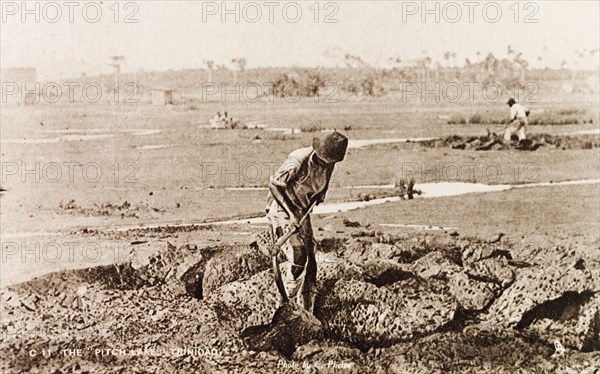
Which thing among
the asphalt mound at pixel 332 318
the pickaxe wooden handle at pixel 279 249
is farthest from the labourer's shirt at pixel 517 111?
the pickaxe wooden handle at pixel 279 249

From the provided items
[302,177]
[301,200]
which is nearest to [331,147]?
[302,177]

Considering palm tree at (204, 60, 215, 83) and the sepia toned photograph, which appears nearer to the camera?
the sepia toned photograph

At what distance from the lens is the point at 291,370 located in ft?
14.5

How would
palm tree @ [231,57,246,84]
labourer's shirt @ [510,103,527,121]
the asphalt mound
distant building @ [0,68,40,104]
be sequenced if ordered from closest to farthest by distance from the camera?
the asphalt mound
distant building @ [0,68,40,104]
palm tree @ [231,57,246,84]
labourer's shirt @ [510,103,527,121]

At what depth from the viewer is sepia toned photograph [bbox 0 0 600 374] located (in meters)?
4.67

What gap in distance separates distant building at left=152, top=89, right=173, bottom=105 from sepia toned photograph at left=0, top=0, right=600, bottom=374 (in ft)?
0.25

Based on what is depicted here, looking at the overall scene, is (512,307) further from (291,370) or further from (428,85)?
(428,85)

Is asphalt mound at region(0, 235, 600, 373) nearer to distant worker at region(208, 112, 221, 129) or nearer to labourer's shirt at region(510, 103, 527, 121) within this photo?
distant worker at region(208, 112, 221, 129)

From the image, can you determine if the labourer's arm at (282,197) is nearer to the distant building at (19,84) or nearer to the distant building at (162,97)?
the distant building at (19,84)

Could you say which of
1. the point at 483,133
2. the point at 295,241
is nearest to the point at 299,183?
the point at 295,241

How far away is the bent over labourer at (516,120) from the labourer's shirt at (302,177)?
3174 mm

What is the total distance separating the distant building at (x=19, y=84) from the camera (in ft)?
20.3

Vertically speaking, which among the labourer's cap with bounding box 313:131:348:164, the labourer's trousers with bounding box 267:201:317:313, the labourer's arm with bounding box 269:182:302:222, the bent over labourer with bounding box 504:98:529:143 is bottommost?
the labourer's trousers with bounding box 267:201:317:313

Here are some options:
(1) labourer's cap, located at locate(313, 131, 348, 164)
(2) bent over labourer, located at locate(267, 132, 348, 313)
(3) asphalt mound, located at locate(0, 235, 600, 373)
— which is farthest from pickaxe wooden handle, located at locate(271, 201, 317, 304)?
(1) labourer's cap, located at locate(313, 131, 348, 164)
